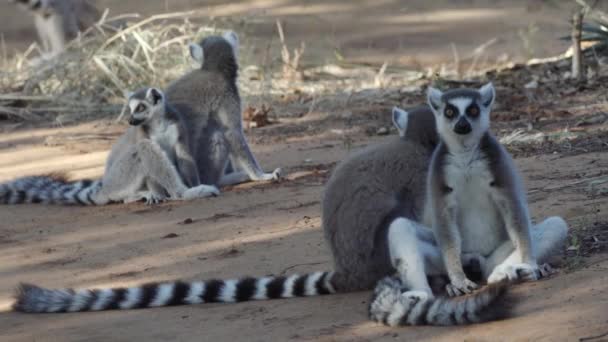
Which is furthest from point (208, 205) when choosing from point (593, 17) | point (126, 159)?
point (593, 17)

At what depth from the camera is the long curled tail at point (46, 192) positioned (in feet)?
28.7

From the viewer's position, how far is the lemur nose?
5.00 metres

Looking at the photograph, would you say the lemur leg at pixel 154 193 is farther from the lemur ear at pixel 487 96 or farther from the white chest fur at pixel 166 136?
the lemur ear at pixel 487 96

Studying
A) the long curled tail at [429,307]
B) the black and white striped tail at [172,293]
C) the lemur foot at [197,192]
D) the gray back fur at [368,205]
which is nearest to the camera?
the long curled tail at [429,307]

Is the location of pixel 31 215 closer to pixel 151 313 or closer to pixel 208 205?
pixel 208 205

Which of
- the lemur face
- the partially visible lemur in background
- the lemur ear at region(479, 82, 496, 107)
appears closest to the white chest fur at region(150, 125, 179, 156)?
the lemur face

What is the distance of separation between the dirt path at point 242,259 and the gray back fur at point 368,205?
0.15 meters

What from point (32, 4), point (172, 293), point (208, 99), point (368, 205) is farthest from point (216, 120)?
point (32, 4)

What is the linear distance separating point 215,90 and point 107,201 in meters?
1.19

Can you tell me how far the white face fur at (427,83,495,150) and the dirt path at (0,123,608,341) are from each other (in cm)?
69

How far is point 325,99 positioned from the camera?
1248cm

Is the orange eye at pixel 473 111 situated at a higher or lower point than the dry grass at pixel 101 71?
higher

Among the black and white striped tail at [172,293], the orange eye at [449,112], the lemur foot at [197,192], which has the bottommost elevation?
the lemur foot at [197,192]

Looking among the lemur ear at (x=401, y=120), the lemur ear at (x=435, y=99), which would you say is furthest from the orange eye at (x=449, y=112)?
the lemur ear at (x=401, y=120)
